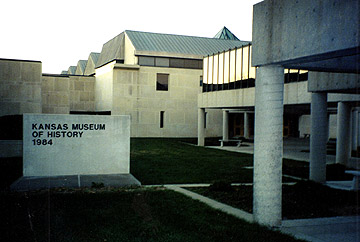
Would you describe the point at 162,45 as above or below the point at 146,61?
above

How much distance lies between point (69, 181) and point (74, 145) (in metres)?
1.63

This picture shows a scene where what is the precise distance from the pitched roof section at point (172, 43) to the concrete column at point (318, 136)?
27965 mm

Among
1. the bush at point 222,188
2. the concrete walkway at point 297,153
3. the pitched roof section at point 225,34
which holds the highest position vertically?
the pitched roof section at point 225,34

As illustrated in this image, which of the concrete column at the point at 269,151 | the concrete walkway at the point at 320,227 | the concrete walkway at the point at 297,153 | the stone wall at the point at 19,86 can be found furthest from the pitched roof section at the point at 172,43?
the concrete walkway at the point at 320,227

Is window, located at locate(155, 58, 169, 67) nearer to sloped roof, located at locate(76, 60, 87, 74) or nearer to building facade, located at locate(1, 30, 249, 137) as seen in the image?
building facade, located at locate(1, 30, 249, 137)

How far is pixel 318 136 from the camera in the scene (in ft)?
40.7

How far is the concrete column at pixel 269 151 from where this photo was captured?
24.0 ft

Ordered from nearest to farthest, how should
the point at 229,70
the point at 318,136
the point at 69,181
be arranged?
the point at 69,181 < the point at 318,136 < the point at 229,70

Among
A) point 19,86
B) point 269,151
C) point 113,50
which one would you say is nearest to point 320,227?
point 269,151

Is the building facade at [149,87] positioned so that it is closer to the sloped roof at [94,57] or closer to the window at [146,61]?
the window at [146,61]

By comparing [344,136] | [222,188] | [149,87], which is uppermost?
[149,87]

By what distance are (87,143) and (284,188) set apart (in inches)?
258

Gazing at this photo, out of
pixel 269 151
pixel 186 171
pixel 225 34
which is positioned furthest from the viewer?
pixel 225 34

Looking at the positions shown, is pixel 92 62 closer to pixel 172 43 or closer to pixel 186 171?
pixel 172 43
